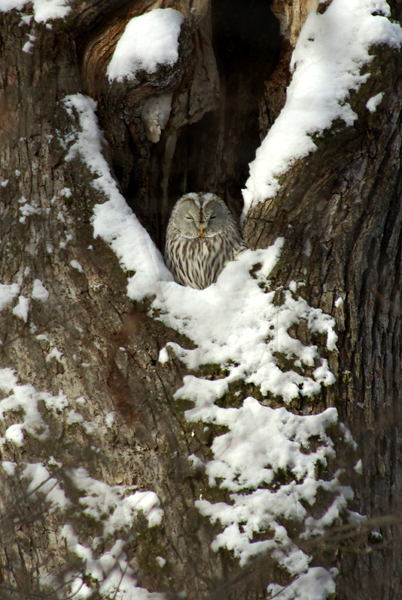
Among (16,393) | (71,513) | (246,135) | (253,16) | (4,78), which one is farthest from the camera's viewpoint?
(246,135)

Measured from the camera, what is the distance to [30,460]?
2.53 m

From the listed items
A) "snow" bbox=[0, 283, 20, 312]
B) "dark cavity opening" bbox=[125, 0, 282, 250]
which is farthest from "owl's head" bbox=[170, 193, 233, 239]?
"snow" bbox=[0, 283, 20, 312]

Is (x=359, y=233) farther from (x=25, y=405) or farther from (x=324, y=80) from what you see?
(x=25, y=405)

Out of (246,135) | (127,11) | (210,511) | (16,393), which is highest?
(127,11)

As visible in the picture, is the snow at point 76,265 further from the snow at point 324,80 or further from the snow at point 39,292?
the snow at point 324,80

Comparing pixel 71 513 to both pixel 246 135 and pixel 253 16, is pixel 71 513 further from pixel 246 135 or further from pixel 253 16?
pixel 253 16

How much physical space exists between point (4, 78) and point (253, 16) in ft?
6.40

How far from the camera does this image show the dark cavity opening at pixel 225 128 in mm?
3971

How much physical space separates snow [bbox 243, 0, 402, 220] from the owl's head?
1114mm

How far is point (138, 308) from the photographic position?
9.01 ft

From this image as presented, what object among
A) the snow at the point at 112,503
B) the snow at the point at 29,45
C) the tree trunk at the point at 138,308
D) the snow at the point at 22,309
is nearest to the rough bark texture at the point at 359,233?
the tree trunk at the point at 138,308

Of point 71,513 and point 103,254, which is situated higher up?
point 103,254

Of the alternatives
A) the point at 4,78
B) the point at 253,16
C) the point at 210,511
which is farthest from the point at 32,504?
the point at 253,16

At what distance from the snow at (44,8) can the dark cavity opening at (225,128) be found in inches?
39.5
